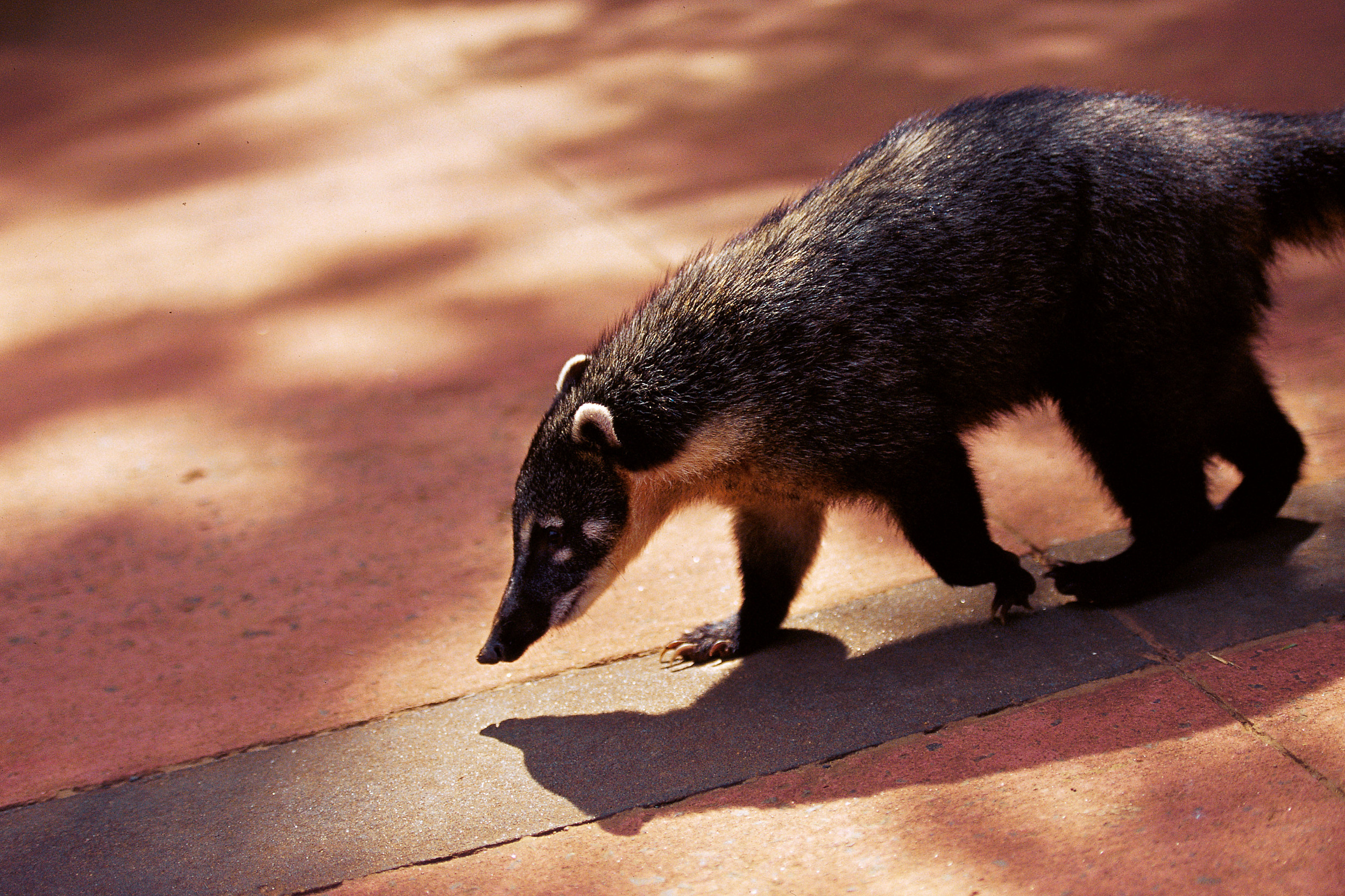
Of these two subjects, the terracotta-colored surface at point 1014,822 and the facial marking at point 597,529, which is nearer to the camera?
the terracotta-colored surface at point 1014,822

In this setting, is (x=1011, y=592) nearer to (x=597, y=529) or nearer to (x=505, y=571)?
(x=597, y=529)

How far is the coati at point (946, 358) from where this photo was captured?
3363 mm

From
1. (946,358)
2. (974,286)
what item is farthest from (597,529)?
(974,286)

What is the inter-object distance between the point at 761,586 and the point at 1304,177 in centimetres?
186

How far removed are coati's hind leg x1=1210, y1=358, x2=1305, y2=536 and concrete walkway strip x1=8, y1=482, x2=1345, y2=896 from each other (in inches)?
4.5

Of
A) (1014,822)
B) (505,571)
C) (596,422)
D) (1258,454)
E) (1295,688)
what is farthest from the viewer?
(505,571)

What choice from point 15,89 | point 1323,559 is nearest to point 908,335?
point 1323,559

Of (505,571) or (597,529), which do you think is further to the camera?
(505,571)

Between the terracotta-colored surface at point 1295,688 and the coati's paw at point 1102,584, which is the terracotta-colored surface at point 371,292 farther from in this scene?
the terracotta-colored surface at point 1295,688

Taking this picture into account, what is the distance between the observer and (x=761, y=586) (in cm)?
359

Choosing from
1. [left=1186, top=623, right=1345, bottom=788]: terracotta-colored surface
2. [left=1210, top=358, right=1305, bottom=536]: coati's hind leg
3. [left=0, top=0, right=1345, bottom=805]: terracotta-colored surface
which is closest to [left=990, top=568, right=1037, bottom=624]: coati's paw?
[left=0, top=0, right=1345, bottom=805]: terracotta-colored surface

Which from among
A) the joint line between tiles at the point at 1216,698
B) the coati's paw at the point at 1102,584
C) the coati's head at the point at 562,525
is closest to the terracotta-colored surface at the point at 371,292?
the coati's head at the point at 562,525

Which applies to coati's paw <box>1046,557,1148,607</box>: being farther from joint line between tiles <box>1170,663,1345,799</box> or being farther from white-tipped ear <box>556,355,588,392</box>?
white-tipped ear <box>556,355,588,392</box>

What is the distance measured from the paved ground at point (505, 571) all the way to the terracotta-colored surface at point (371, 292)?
22 mm
